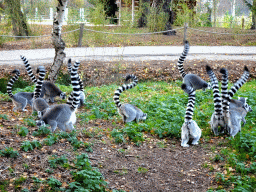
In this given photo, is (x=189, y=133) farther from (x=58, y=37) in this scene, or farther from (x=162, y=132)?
(x=58, y=37)

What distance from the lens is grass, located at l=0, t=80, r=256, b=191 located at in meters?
4.53

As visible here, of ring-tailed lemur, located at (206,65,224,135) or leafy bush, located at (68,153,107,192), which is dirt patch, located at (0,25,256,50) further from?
leafy bush, located at (68,153,107,192)

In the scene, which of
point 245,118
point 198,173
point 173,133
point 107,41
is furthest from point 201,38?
point 198,173

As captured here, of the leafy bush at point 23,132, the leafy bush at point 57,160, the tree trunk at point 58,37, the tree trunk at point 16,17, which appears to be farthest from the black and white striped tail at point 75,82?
the tree trunk at point 16,17

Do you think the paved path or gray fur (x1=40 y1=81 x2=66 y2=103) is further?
the paved path

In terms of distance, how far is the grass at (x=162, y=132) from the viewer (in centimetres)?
453

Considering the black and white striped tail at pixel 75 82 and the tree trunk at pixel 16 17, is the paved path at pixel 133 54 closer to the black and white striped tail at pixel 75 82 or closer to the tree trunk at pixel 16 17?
the tree trunk at pixel 16 17

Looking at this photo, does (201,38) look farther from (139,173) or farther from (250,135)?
(139,173)

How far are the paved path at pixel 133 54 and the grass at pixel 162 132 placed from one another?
15.1 ft

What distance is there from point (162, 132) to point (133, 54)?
28.5 feet

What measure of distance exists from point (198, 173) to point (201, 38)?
49.8 ft

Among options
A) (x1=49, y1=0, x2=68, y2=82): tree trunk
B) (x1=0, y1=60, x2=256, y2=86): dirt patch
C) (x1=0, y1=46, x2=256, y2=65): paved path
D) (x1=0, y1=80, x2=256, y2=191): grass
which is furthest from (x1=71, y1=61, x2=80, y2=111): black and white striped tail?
(x1=0, y1=46, x2=256, y2=65): paved path

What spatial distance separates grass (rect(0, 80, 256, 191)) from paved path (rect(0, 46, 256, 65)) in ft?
15.1

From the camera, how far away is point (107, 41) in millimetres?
15969
